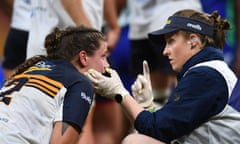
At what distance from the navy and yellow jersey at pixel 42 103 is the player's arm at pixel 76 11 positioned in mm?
625

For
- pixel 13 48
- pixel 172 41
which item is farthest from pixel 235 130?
pixel 13 48

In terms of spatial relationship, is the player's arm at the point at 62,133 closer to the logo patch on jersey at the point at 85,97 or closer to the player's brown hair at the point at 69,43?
the logo patch on jersey at the point at 85,97

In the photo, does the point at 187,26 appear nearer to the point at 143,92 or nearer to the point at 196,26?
the point at 196,26

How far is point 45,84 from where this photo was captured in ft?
12.5

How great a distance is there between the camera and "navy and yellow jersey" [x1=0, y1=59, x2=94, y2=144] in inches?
147

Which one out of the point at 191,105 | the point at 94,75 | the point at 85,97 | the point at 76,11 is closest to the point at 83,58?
the point at 94,75

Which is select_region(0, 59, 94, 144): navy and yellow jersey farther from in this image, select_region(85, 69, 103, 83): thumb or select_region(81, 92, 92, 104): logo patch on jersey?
select_region(85, 69, 103, 83): thumb

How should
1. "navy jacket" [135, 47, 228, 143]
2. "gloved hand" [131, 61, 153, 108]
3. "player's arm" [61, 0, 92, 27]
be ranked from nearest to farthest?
"navy jacket" [135, 47, 228, 143], "gloved hand" [131, 61, 153, 108], "player's arm" [61, 0, 92, 27]

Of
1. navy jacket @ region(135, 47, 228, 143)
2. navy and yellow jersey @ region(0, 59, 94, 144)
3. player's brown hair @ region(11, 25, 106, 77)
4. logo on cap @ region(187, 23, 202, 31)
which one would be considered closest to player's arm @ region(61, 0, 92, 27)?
player's brown hair @ region(11, 25, 106, 77)

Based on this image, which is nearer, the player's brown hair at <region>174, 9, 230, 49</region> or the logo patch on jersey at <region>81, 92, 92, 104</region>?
the logo patch on jersey at <region>81, 92, 92, 104</region>

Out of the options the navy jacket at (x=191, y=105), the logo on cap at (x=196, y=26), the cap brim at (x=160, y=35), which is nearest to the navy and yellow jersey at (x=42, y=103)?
the navy jacket at (x=191, y=105)

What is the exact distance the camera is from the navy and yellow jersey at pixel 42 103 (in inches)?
147

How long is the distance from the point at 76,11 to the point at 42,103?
0.85 meters

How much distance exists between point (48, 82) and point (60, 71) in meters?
0.09
